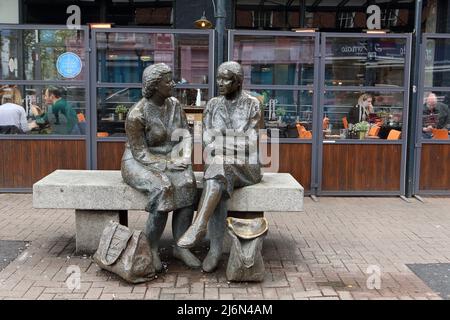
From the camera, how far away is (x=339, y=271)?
5039mm

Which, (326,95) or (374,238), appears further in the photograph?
(326,95)


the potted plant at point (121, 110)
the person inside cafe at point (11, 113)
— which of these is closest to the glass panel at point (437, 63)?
the potted plant at point (121, 110)

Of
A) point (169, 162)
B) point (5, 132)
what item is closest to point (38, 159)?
point (5, 132)

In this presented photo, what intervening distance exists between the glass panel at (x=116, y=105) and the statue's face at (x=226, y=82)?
3.02m

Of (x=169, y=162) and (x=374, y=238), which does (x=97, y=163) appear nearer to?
(x=169, y=162)

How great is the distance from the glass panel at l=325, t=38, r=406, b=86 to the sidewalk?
76.3 inches

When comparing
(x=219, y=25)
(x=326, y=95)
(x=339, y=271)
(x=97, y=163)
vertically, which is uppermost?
(x=219, y=25)

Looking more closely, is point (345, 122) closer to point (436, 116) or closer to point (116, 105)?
point (436, 116)

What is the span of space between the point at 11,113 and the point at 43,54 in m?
1.00

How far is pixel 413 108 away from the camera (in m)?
8.38

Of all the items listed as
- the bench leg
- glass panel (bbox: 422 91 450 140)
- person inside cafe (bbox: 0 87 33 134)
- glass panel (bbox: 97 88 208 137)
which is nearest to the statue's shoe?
the bench leg

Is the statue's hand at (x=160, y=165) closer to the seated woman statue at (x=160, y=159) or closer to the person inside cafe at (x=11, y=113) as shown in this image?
the seated woman statue at (x=160, y=159)

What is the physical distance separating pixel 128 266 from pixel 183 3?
722 cm

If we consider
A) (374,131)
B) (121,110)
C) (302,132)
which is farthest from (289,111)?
(121,110)
